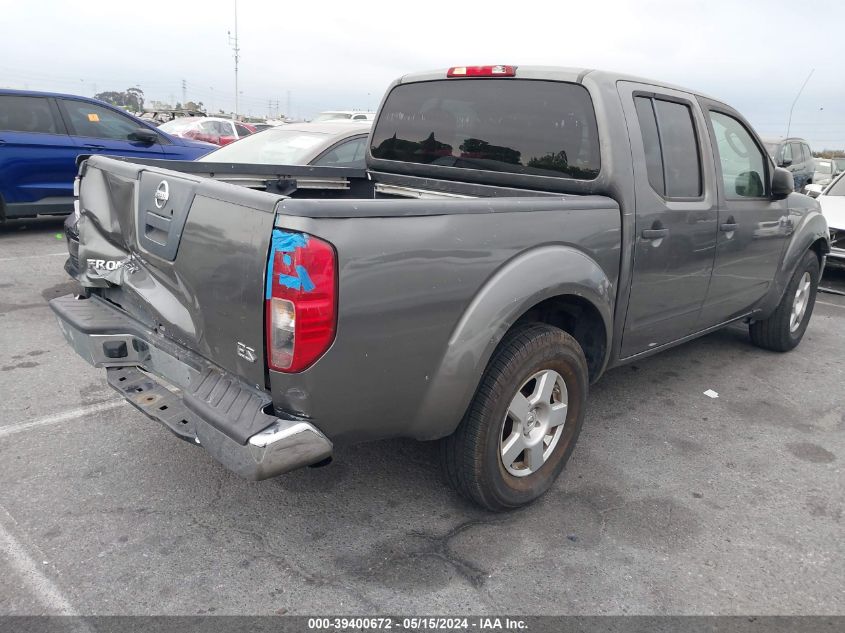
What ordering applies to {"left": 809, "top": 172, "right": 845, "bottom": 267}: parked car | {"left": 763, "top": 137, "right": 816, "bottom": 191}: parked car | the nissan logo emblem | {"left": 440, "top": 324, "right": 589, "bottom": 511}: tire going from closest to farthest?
the nissan logo emblem < {"left": 440, "top": 324, "right": 589, "bottom": 511}: tire < {"left": 809, "top": 172, "right": 845, "bottom": 267}: parked car < {"left": 763, "top": 137, "right": 816, "bottom": 191}: parked car

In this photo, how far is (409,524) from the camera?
2799 mm

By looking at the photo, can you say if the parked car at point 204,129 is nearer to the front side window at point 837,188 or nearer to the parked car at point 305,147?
the parked car at point 305,147

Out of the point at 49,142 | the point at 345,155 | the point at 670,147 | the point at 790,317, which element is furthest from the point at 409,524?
the point at 49,142

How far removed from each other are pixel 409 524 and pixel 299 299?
1252 mm

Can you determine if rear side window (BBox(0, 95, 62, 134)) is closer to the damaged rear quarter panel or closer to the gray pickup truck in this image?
the gray pickup truck

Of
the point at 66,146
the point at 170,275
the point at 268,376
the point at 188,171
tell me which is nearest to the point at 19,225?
the point at 66,146

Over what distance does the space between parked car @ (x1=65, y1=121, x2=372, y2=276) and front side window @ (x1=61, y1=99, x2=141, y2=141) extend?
2.61 meters

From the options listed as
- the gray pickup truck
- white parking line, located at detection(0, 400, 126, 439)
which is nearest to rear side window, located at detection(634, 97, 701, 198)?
the gray pickup truck

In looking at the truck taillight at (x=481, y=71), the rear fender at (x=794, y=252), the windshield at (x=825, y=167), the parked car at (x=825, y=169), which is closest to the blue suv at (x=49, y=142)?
the truck taillight at (x=481, y=71)

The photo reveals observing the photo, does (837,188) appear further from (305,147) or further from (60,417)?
(60,417)

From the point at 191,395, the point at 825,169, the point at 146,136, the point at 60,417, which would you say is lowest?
the point at 60,417

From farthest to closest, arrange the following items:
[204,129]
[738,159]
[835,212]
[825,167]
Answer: [825,167] → [204,129] → [835,212] → [738,159]

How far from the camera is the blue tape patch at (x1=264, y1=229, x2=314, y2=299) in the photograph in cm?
203

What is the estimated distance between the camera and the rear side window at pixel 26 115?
7.75 meters
